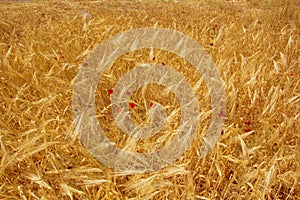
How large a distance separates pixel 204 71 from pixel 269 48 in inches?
23.0

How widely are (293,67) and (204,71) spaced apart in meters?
0.52

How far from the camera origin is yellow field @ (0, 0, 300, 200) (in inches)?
41.2

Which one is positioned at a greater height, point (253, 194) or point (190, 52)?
point (190, 52)

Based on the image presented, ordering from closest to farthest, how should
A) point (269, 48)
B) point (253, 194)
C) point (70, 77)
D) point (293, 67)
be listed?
point (253, 194)
point (70, 77)
point (293, 67)
point (269, 48)

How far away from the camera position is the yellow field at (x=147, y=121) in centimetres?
105

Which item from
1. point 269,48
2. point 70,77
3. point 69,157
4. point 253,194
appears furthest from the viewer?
point 269,48

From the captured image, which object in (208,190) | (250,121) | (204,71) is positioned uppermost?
(204,71)

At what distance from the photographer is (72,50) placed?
74.5 inches

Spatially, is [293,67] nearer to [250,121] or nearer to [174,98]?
[250,121]

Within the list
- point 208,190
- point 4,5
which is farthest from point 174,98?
point 4,5

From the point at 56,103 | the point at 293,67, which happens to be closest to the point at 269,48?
the point at 293,67

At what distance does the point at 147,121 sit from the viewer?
129cm

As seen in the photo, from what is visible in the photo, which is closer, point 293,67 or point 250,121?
point 250,121

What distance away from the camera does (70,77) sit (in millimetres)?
1640
